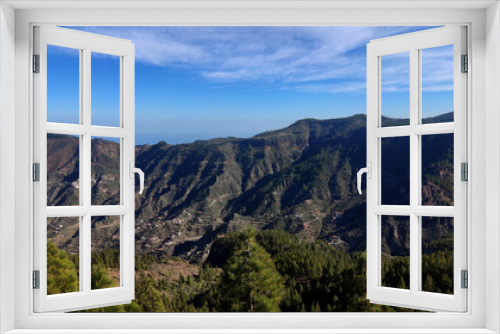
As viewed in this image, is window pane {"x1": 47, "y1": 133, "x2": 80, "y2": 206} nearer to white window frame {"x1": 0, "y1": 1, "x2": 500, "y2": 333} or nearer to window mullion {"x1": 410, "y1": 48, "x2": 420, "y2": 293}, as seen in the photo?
white window frame {"x1": 0, "y1": 1, "x2": 500, "y2": 333}

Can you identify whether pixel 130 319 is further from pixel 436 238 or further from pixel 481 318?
pixel 436 238

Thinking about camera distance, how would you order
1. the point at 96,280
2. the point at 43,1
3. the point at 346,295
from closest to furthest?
the point at 43,1
the point at 96,280
the point at 346,295

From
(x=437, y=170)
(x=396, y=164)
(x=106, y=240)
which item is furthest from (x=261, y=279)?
(x=437, y=170)

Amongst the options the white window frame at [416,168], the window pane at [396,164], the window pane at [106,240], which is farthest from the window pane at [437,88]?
the window pane at [106,240]

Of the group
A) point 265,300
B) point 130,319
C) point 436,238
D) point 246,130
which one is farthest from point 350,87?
point 130,319

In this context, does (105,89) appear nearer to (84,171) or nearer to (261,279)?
(261,279)

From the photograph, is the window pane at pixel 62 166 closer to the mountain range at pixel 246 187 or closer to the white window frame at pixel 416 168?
the mountain range at pixel 246 187

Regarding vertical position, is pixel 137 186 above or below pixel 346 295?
above
